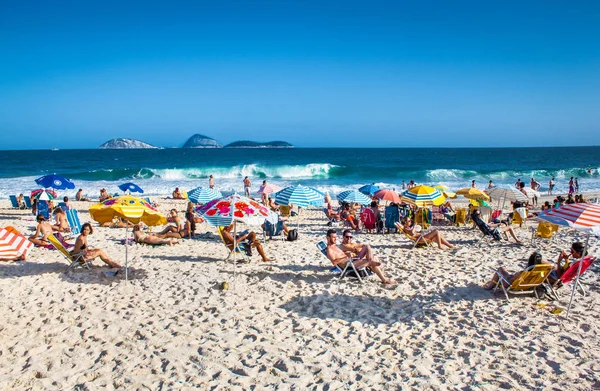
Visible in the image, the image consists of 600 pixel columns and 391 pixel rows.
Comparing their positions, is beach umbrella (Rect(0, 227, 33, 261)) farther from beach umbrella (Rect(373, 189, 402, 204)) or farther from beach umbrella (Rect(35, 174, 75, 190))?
beach umbrella (Rect(373, 189, 402, 204))

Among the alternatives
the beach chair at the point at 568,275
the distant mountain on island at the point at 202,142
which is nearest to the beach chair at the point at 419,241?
the beach chair at the point at 568,275

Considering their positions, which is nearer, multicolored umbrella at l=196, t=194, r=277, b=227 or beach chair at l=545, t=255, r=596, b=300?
beach chair at l=545, t=255, r=596, b=300

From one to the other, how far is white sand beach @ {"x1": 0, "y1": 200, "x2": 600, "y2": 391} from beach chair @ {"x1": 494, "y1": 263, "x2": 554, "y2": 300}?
13cm

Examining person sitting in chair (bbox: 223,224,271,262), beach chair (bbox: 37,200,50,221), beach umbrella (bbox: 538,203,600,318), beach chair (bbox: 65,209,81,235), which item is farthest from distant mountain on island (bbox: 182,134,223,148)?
beach umbrella (bbox: 538,203,600,318)

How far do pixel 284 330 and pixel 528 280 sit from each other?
3278 millimetres

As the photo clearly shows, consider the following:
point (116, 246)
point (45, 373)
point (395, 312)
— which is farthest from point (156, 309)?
point (116, 246)

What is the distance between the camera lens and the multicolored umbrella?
6406 mm

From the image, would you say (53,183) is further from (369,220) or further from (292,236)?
(369,220)

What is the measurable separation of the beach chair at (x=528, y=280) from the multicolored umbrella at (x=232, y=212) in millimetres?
3494

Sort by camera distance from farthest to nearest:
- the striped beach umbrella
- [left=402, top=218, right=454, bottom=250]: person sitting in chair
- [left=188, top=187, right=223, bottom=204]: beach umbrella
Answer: [left=188, top=187, right=223, bottom=204]: beach umbrella → the striped beach umbrella → [left=402, top=218, right=454, bottom=250]: person sitting in chair

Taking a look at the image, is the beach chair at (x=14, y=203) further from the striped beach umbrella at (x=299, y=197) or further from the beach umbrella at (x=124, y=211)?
the striped beach umbrella at (x=299, y=197)

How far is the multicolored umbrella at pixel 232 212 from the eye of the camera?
6.41 m

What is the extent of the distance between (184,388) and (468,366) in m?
2.57

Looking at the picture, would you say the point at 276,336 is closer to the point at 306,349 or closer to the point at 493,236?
the point at 306,349
